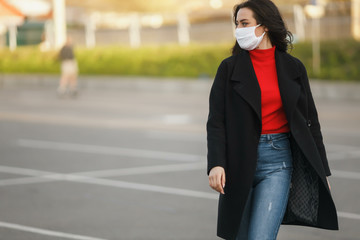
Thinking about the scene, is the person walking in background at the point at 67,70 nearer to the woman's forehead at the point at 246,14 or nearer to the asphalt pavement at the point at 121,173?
the asphalt pavement at the point at 121,173

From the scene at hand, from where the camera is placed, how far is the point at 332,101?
21.0 meters

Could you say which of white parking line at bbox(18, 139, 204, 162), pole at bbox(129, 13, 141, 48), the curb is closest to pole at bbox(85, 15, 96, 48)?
pole at bbox(129, 13, 141, 48)

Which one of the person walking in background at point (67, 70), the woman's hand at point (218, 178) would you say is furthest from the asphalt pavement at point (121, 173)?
the person walking in background at point (67, 70)

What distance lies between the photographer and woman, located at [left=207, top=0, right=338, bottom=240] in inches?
161

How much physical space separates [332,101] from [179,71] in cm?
812

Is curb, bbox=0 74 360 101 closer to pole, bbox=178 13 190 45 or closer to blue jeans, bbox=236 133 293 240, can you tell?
pole, bbox=178 13 190 45

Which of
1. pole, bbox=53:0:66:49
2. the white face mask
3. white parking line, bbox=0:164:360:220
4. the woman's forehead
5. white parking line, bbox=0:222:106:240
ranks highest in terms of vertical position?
pole, bbox=53:0:66:49

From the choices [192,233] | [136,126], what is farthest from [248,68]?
[136,126]

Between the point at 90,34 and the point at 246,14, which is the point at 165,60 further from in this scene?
the point at 246,14

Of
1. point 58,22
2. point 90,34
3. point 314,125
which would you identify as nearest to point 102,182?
point 314,125

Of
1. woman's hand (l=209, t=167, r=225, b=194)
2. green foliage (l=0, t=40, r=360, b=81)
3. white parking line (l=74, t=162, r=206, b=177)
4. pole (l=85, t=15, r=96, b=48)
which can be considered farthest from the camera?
pole (l=85, t=15, r=96, b=48)

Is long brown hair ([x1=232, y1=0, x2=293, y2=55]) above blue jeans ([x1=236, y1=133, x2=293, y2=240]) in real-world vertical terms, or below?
above

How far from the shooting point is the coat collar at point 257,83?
4.09 meters

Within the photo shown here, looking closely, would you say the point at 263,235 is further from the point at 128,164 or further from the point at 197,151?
the point at 197,151
